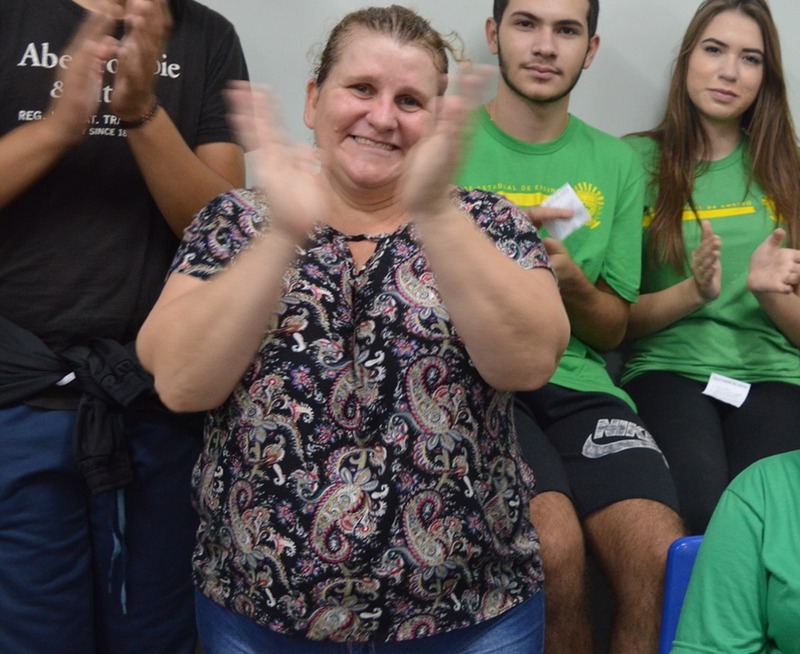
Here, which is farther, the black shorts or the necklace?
the black shorts

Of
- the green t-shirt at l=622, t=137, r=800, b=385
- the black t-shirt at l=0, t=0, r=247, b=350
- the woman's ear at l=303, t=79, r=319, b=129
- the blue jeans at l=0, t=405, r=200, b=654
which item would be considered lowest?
the blue jeans at l=0, t=405, r=200, b=654

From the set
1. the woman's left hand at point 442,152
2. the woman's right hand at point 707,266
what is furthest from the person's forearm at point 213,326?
the woman's right hand at point 707,266

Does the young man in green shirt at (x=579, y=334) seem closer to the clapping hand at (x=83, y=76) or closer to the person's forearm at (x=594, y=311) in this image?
the person's forearm at (x=594, y=311)

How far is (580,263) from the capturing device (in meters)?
1.97

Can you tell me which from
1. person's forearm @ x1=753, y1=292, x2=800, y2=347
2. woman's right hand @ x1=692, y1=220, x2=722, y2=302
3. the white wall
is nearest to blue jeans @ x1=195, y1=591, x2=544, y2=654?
woman's right hand @ x1=692, y1=220, x2=722, y2=302

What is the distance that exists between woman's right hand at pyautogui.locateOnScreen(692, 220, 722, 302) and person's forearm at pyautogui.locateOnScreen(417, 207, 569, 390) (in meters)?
0.79

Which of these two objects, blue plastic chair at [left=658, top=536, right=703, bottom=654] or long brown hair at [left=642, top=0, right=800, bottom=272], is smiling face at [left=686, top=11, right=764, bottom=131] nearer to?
long brown hair at [left=642, top=0, right=800, bottom=272]

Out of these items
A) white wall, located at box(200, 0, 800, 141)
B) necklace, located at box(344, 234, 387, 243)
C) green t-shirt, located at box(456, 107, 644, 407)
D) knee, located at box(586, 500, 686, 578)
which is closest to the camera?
necklace, located at box(344, 234, 387, 243)

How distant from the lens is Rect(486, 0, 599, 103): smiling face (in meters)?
2.02

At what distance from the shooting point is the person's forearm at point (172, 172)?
4.91ft

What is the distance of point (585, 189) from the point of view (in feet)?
6.61

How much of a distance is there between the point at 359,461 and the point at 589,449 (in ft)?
2.43

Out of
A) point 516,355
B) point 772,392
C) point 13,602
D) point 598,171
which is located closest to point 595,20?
point 598,171

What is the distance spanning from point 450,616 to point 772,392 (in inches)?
43.8
